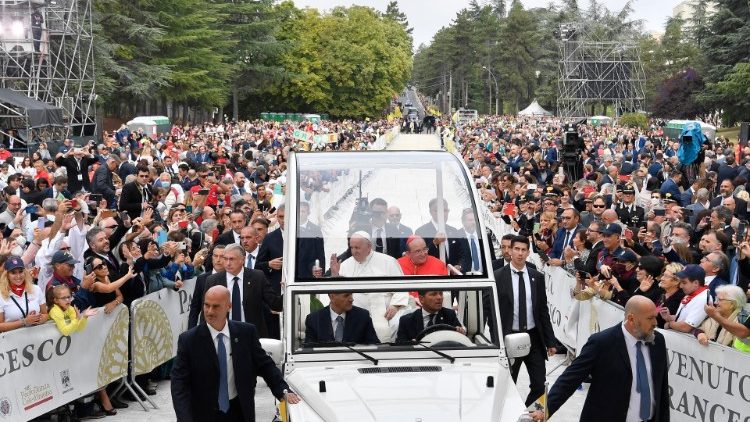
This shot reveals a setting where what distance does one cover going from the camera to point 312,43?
121 m

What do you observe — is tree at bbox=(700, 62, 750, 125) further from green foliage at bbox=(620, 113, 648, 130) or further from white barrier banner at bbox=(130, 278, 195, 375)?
white barrier banner at bbox=(130, 278, 195, 375)

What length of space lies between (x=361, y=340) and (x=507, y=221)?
14.3m

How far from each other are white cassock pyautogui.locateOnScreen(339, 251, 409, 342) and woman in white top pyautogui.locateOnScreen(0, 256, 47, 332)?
11.7 ft

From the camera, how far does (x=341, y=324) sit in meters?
8.05

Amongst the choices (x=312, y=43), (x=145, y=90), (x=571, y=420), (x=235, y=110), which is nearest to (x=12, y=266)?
(x=571, y=420)

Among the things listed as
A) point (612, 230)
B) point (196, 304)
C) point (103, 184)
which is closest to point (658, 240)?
point (612, 230)

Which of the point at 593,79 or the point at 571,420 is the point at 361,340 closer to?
the point at 571,420

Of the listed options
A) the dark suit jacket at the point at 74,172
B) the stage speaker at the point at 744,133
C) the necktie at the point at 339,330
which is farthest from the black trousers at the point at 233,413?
the stage speaker at the point at 744,133

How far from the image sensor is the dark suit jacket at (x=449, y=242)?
27.3 ft

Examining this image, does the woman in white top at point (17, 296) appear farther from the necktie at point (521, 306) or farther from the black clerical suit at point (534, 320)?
the necktie at point (521, 306)

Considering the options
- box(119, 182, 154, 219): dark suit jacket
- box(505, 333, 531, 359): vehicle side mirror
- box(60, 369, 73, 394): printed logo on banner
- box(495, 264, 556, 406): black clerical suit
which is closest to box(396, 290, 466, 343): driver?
box(505, 333, 531, 359): vehicle side mirror

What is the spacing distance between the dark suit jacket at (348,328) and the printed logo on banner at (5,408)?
3.14 metres

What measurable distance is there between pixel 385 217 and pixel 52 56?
49.5m

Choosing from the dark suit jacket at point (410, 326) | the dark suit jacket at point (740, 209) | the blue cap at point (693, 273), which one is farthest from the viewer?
the dark suit jacket at point (740, 209)
